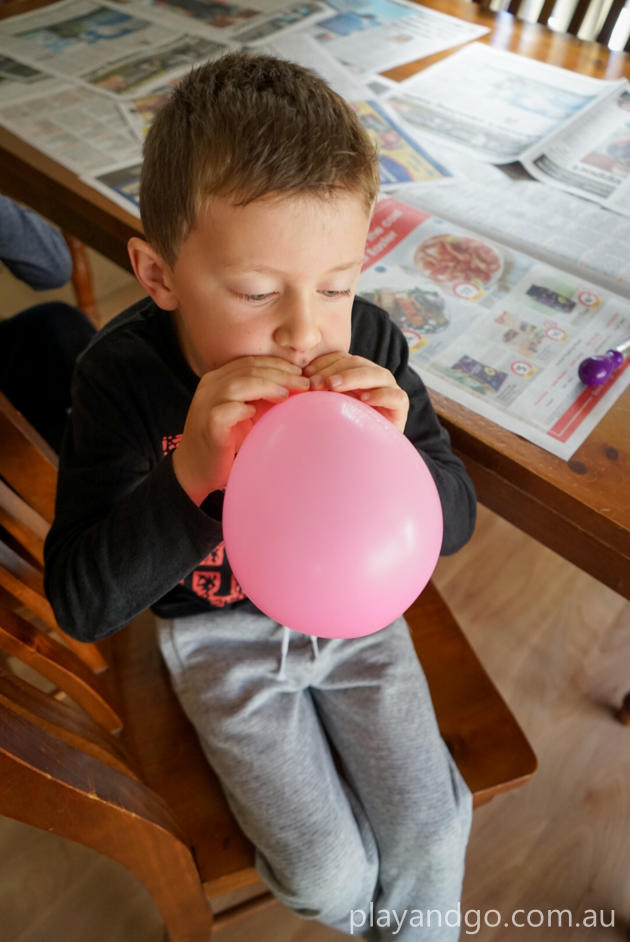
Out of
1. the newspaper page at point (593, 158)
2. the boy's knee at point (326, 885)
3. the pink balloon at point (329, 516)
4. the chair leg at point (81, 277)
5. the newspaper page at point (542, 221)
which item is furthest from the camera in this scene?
the chair leg at point (81, 277)

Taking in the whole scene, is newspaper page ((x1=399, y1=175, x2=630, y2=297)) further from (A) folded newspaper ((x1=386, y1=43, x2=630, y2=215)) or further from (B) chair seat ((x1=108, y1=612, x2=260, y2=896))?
(B) chair seat ((x1=108, y1=612, x2=260, y2=896))

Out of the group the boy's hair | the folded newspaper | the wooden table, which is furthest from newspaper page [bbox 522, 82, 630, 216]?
the boy's hair

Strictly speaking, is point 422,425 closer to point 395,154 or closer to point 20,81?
point 395,154

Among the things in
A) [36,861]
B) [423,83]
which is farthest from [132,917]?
[423,83]

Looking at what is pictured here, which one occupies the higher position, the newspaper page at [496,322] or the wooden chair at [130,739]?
the newspaper page at [496,322]

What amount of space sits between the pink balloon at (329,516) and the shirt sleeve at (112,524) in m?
0.13

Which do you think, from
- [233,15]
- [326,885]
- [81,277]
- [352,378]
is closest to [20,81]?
[233,15]

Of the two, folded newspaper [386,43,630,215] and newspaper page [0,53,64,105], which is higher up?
folded newspaper [386,43,630,215]

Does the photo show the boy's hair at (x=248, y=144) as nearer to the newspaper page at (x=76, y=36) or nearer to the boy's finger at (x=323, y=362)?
the boy's finger at (x=323, y=362)

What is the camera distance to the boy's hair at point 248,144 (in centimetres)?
53

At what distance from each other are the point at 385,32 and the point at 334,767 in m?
1.31

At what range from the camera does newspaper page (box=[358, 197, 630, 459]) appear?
0.74m

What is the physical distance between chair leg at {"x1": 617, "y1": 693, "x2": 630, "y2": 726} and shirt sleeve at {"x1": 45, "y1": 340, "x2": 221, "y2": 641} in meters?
1.09

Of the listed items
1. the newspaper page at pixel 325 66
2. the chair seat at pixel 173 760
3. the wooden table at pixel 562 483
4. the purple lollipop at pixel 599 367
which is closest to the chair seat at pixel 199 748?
the chair seat at pixel 173 760
